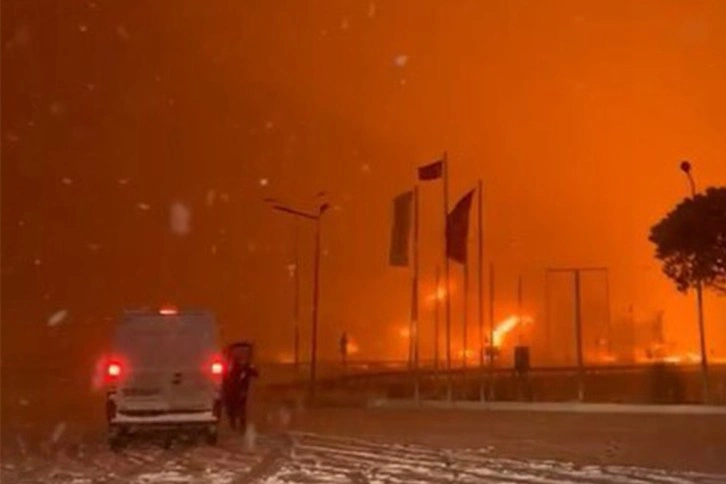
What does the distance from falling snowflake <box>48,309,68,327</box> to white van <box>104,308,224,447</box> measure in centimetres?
8027

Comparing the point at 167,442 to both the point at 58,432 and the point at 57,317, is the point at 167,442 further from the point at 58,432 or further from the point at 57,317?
the point at 57,317

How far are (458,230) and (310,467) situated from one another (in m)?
18.5

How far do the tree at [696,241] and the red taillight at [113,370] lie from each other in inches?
985

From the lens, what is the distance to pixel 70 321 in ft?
323

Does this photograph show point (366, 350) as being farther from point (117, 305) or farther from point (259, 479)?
point (259, 479)

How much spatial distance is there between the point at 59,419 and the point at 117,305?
7236 centimetres

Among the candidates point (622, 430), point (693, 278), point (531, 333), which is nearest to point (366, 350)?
point (531, 333)

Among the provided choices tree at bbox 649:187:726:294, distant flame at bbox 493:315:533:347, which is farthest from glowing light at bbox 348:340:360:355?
tree at bbox 649:187:726:294

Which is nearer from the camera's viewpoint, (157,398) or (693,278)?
(157,398)

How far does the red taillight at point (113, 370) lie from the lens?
62.4ft

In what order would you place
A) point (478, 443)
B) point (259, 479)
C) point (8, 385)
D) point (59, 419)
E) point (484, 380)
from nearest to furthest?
point (259, 479), point (478, 443), point (59, 419), point (484, 380), point (8, 385)

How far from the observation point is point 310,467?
15.2m

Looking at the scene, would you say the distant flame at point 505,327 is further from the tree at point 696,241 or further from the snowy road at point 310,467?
the snowy road at point 310,467

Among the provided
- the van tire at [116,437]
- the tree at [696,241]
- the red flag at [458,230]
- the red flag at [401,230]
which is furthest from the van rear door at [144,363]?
the tree at [696,241]
